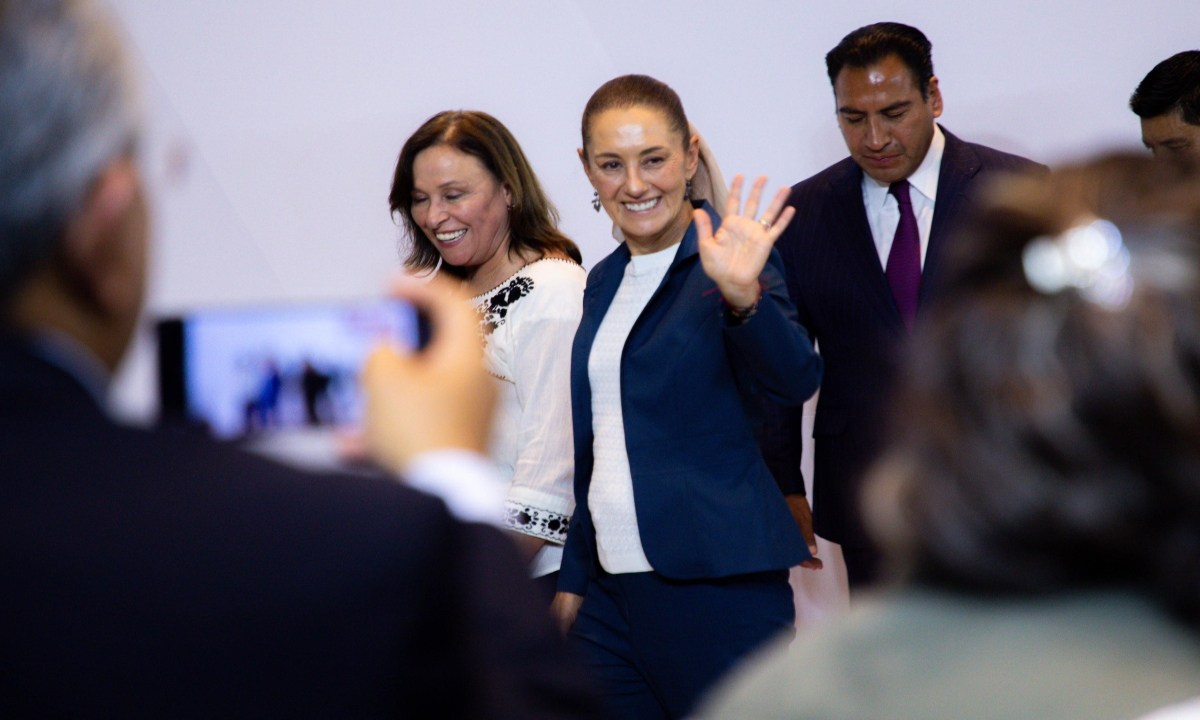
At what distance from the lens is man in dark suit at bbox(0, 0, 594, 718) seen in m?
0.80

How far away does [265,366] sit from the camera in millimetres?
1118

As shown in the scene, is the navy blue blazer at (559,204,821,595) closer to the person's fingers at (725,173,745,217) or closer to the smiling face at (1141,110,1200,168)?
the person's fingers at (725,173,745,217)

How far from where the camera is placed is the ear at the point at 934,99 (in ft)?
10.8

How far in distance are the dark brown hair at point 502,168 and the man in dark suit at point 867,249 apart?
60 cm

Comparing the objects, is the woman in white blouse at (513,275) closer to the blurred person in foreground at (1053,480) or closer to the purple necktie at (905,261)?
the purple necktie at (905,261)

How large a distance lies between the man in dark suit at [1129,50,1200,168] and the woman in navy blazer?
1.39m

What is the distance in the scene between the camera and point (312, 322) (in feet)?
3.71

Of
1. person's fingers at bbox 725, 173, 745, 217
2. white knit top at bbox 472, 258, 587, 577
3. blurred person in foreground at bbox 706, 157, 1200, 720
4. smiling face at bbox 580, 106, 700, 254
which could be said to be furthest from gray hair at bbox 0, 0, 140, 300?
white knit top at bbox 472, 258, 587, 577

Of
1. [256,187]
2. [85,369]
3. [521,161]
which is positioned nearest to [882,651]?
[85,369]

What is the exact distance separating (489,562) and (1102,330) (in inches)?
15.9

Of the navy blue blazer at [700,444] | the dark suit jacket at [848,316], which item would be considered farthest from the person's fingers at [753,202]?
the dark suit jacket at [848,316]

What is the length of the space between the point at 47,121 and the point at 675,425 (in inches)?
71.9

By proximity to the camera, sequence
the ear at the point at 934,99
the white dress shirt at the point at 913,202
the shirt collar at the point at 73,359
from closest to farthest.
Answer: the shirt collar at the point at 73,359 < the white dress shirt at the point at 913,202 < the ear at the point at 934,99

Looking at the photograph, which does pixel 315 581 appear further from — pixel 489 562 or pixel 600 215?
pixel 600 215
